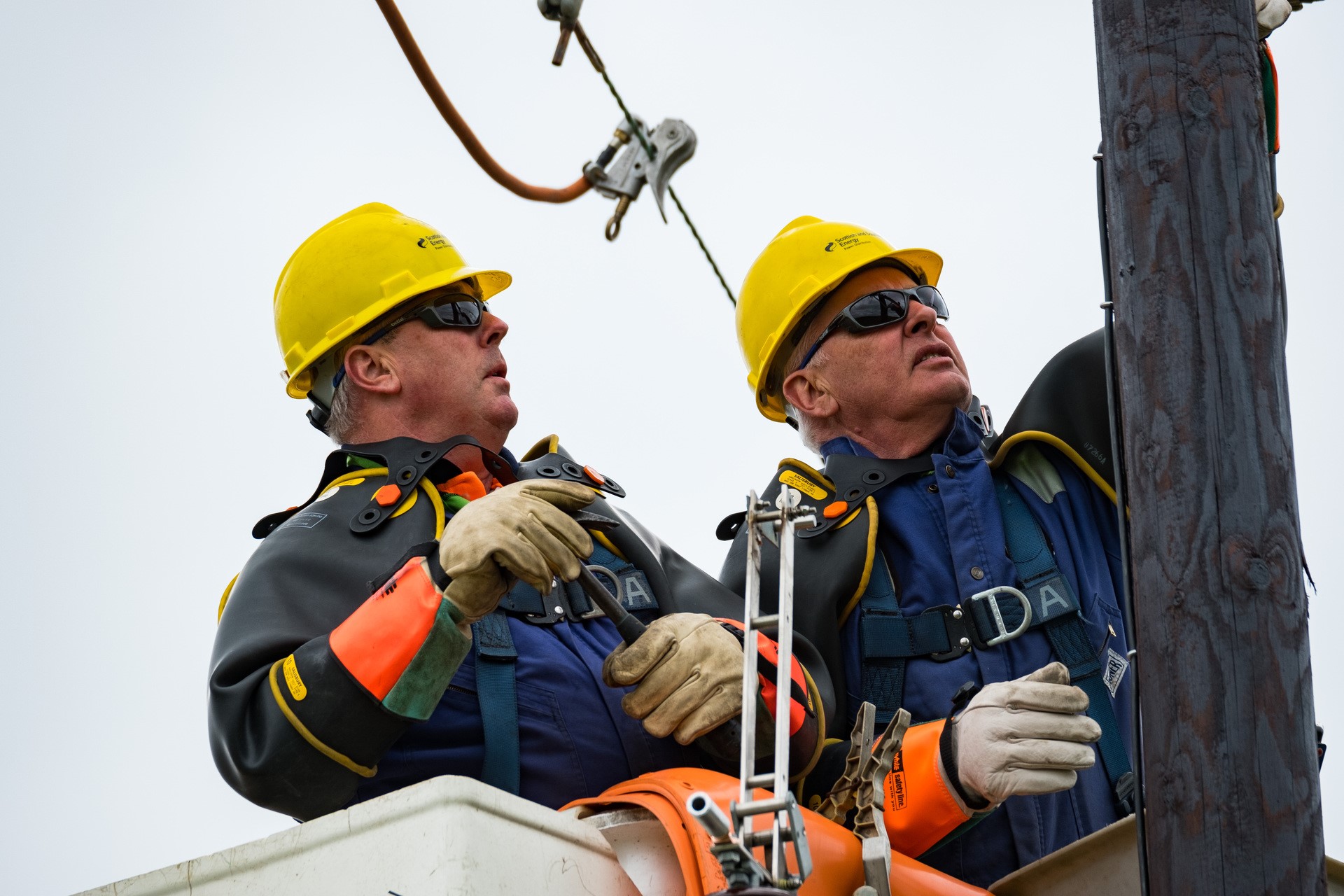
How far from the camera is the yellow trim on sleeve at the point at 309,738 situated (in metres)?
3.90

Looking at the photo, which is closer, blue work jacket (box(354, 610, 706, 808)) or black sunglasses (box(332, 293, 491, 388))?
blue work jacket (box(354, 610, 706, 808))

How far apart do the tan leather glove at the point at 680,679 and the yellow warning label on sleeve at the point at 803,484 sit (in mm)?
1099

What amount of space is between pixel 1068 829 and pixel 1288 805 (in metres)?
1.65

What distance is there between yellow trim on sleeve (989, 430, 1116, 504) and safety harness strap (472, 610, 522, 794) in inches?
64.8

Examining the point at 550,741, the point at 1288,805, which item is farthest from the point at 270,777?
the point at 1288,805

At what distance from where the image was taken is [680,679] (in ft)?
13.8

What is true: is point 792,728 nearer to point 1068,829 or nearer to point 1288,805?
point 1068,829

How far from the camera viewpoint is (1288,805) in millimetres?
3039

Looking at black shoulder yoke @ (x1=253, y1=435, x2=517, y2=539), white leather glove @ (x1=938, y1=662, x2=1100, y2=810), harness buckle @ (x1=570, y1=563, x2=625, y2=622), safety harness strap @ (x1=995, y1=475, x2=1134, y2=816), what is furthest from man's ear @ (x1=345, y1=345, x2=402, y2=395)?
white leather glove @ (x1=938, y1=662, x2=1100, y2=810)

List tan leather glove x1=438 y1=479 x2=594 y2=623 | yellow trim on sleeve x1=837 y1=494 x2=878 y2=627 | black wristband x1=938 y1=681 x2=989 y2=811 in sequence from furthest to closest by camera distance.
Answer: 1. yellow trim on sleeve x1=837 y1=494 x2=878 y2=627
2. black wristband x1=938 y1=681 x2=989 y2=811
3. tan leather glove x1=438 y1=479 x2=594 y2=623

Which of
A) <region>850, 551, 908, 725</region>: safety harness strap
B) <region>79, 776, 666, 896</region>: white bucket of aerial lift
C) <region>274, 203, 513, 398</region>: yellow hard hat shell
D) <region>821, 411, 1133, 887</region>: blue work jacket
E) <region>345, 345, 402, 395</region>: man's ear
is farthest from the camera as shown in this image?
<region>274, 203, 513, 398</region>: yellow hard hat shell

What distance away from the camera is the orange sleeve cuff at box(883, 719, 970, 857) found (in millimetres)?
4312

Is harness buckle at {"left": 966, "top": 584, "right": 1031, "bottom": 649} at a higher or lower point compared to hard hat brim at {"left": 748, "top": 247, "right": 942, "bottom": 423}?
lower

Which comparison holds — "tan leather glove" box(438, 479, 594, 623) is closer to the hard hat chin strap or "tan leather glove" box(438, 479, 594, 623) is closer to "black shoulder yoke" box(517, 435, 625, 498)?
"black shoulder yoke" box(517, 435, 625, 498)
